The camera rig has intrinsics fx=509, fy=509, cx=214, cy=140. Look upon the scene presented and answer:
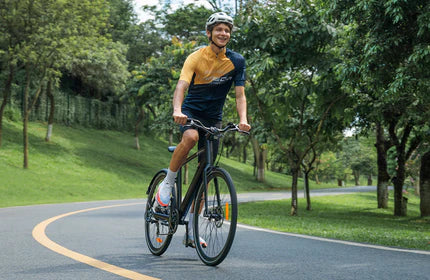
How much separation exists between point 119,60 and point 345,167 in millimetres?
46012

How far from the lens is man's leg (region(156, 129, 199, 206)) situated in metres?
4.89

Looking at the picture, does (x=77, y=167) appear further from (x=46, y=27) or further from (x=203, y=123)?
(x=203, y=123)

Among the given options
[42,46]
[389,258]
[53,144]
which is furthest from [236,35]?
[53,144]

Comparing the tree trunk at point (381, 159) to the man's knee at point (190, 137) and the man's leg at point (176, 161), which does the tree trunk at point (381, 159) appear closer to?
the man's leg at point (176, 161)

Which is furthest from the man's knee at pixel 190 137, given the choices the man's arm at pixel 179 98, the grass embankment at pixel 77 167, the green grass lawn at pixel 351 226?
the grass embankment at pixel 77 167

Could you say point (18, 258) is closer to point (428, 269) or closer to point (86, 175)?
point (428, 269)

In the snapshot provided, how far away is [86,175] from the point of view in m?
29.1

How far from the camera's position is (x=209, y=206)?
15.6ft

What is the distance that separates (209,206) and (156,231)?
3.88 feet

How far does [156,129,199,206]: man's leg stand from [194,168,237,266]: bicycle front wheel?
38 centimetres

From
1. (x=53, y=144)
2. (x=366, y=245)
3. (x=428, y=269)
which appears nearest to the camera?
(x=428, y=269)

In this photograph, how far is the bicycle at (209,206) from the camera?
14.9 feet

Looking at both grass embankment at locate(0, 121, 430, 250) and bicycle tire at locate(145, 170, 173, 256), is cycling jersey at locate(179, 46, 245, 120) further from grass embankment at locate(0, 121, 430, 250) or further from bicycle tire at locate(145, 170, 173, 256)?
grass embankment at locate(0, 121, 430, 250)

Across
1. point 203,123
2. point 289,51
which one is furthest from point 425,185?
point 203,123
